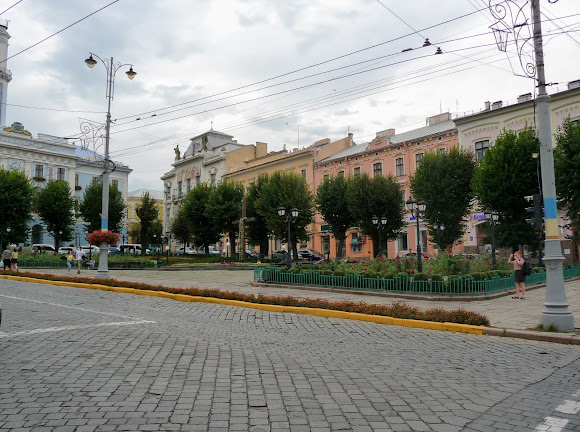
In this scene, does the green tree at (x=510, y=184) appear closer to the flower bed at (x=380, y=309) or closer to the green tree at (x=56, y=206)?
the flower bed at (x=380, y=309)

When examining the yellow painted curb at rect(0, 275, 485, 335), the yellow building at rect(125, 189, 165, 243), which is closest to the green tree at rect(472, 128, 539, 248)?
the yellow painted curb at rect(0, 275, 485, 335)

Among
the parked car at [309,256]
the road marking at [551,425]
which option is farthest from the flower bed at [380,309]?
the parked car at [309,256]

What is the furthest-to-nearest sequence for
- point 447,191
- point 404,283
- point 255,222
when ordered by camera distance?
point 255,222 < point 447,191 < point 404,283

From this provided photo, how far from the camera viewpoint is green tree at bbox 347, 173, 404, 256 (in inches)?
1453

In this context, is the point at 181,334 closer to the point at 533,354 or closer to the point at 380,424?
the point at 380,424

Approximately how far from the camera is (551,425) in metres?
4.14

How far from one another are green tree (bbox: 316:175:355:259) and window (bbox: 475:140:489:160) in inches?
443

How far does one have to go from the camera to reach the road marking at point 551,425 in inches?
159

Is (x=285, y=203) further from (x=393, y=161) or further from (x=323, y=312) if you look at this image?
(x=323, y=312)

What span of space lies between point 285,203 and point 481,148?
17.2 m

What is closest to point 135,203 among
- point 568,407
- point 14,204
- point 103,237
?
point 14,204

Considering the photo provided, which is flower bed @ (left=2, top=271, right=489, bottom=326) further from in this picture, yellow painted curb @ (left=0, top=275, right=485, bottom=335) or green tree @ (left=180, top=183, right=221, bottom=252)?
green tree @ (left=180, top=183, right=221, bottom=252)

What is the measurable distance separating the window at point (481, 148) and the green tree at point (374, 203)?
24.2 ft

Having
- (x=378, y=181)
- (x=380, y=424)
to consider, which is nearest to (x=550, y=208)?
(x=380, y=424)
